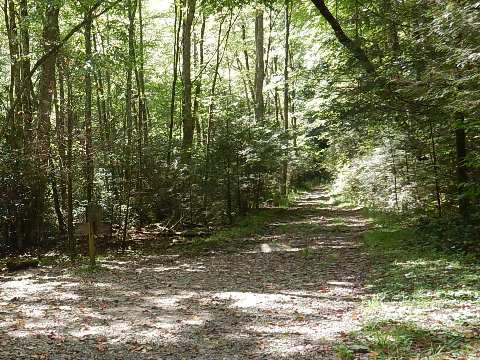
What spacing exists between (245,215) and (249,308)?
39.9 ft

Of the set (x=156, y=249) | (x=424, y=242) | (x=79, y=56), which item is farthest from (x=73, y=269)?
(x=424, y=242)

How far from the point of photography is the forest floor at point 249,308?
516cm

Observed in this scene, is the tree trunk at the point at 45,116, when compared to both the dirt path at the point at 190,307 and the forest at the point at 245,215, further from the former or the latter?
the dirt path at the point at 190,307

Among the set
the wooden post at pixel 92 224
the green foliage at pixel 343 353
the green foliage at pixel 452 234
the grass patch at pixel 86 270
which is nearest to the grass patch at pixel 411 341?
the green foliage at pixel 343 353

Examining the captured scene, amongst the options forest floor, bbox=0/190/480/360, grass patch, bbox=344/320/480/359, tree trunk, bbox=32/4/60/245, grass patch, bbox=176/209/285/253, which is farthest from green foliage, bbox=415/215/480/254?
tree trunk, bbox=32/4/60/245

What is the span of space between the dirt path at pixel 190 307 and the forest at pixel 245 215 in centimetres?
4

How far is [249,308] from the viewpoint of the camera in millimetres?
7039

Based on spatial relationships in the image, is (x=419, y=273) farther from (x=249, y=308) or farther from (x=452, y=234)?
(x=249, y=308)

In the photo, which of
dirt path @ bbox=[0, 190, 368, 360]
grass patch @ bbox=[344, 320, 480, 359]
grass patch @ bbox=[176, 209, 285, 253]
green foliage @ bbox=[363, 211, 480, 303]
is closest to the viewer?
grass patch @ bbox=[344, 320, 480, 359]

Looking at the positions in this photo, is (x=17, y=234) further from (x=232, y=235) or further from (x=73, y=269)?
(x=232, y=235)

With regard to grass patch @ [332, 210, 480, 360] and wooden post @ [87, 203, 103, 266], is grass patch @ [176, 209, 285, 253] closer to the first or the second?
wooden post @ [87, 203, 103, 266]

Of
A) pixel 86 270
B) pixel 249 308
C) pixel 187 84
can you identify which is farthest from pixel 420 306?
pixel 187 84

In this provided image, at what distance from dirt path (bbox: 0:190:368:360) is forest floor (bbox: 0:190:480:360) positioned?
0.02 metres

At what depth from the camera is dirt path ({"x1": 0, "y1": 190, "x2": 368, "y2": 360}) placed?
17.6 ft
